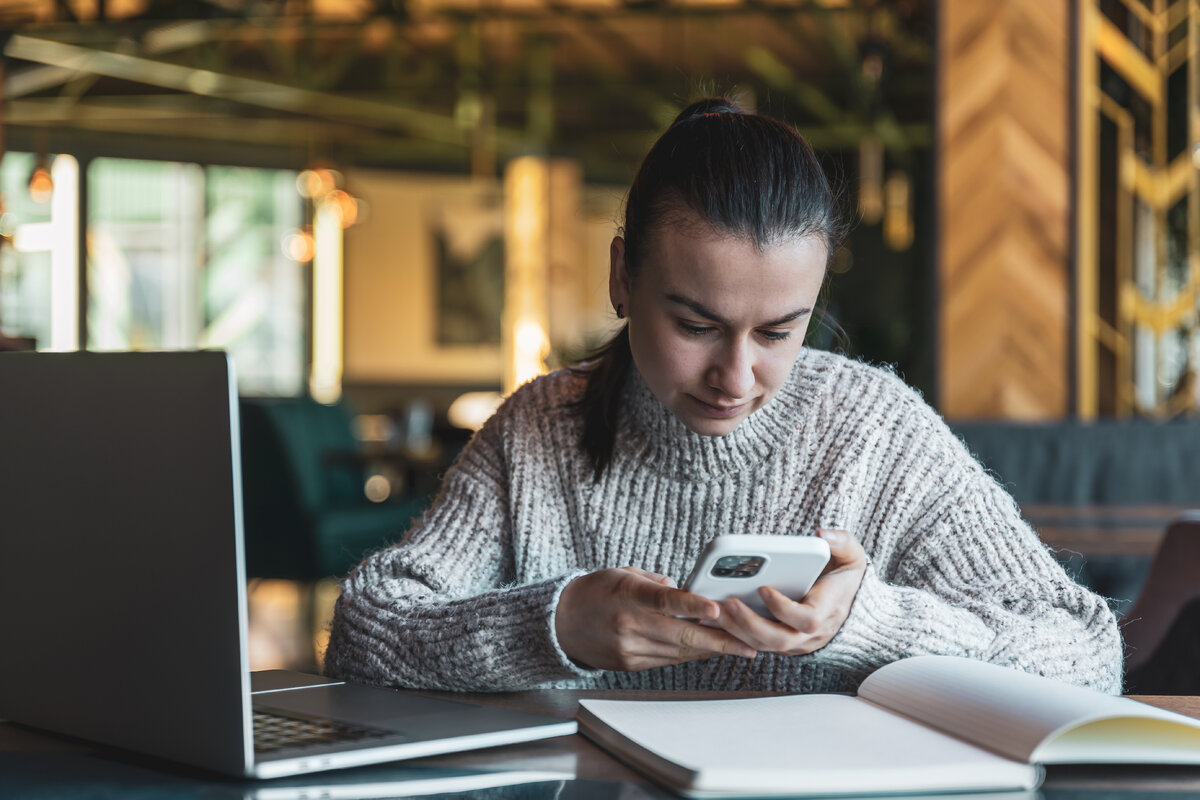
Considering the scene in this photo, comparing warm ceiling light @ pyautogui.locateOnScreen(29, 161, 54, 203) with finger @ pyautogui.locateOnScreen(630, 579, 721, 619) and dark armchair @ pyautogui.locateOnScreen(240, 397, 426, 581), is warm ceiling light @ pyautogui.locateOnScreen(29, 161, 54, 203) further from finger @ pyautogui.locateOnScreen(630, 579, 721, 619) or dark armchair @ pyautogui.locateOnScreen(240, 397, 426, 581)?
finger @ pyautogui.locateOnScreen(630, 579, 721, 619)

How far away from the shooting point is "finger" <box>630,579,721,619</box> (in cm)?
105

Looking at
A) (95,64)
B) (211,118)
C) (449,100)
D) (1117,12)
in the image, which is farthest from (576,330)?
(1117,12)

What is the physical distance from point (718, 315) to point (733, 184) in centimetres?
14

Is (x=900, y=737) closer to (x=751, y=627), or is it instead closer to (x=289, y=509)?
(x=751, y=627)

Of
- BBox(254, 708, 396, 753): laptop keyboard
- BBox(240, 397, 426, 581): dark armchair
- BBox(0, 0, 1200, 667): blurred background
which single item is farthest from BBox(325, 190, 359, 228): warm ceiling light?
BBox(254, 708, 396, 753): laptop keyboard

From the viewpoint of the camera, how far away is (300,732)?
98 centimetres

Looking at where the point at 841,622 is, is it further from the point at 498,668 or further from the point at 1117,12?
the point at 1117,12

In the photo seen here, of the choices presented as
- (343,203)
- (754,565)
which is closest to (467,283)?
(343,203)

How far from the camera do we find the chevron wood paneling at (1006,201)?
376 centimetres

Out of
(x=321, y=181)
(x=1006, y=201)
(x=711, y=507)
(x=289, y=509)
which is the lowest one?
(x=289, y=509)

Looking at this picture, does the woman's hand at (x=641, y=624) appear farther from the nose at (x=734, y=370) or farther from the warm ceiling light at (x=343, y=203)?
the warm ceiling light at (x=343, y=203)

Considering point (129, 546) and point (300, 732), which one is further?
point (300, 732)

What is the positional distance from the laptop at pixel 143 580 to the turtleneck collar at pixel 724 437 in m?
0.52

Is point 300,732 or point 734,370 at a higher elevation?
point 734,370
